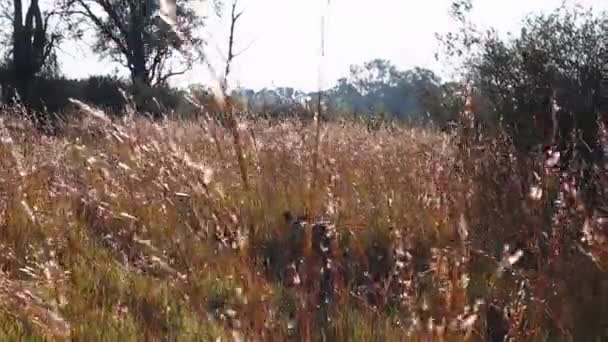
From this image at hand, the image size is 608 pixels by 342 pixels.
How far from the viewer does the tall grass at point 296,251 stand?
1480mm

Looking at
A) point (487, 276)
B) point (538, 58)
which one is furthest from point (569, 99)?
point (487, 276)

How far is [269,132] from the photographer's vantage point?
204 inches

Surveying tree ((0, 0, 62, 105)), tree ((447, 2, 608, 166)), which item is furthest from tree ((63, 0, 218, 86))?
tree ((447, 2, 608, 166))

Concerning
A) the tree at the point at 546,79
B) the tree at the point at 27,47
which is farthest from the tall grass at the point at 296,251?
the tree at the point at 27,47

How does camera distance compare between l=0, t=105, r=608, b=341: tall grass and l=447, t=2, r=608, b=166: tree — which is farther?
l=447, t=2, r=608, b=166: tree

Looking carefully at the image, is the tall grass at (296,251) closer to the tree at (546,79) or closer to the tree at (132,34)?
the tree at (546,79)

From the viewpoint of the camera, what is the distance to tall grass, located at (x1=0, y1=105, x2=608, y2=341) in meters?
1.48

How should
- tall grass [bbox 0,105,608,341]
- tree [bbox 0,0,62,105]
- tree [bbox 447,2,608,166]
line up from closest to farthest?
tall grass [bbox 0,105,608,341]
tree [bbox 447,2,608,166]
tree [bbox 0,0,62,105]

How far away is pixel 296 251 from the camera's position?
2.67 metres

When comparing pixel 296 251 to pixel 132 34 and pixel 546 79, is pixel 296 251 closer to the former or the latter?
pixel 546 79

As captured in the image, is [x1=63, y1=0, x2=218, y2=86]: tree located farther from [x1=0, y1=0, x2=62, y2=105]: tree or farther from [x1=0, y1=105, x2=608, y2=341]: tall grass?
[x1=0, y1=105, x2=608, y2=341]: tall grass

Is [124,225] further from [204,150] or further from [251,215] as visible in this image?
[204,150]

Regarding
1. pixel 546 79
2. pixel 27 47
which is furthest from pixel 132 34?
pixel 546 79

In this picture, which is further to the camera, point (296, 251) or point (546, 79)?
point (546, 79)
